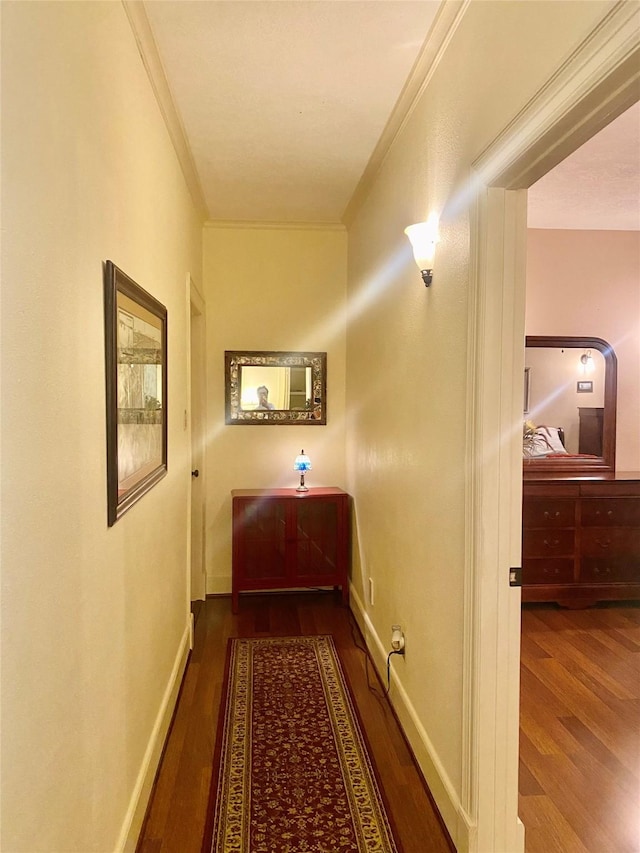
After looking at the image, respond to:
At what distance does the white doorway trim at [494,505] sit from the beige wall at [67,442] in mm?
1014

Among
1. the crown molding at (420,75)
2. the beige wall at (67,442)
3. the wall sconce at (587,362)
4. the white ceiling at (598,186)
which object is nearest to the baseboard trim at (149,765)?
the beige wall at (67,442)

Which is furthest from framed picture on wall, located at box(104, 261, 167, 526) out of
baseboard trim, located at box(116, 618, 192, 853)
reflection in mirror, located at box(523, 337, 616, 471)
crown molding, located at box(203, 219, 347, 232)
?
reflection in mirror, located at box(523, 337, 616, 471)

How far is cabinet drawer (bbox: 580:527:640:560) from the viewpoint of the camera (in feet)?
12.2

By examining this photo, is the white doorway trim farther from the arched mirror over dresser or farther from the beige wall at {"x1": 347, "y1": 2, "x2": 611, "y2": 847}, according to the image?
the arched mirror over dresser

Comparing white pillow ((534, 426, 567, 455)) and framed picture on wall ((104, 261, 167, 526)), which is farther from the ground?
framed picture on wall ((104, 261, 167, 526))

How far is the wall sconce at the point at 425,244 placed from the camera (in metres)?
2.03

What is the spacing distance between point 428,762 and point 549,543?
81.3 inches

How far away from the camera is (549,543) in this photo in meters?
3.71

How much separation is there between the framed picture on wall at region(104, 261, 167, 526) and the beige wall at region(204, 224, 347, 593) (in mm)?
1749

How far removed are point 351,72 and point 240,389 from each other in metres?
2.33

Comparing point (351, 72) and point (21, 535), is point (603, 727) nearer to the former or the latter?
point (21, 535)

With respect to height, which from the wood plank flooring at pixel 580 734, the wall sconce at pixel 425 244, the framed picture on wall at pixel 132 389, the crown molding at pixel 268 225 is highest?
the crown molding at pixel 268 225

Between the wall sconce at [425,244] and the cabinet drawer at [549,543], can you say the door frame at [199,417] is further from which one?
the cabinet drawer at [549,543]

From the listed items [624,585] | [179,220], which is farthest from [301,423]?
[624,585]
